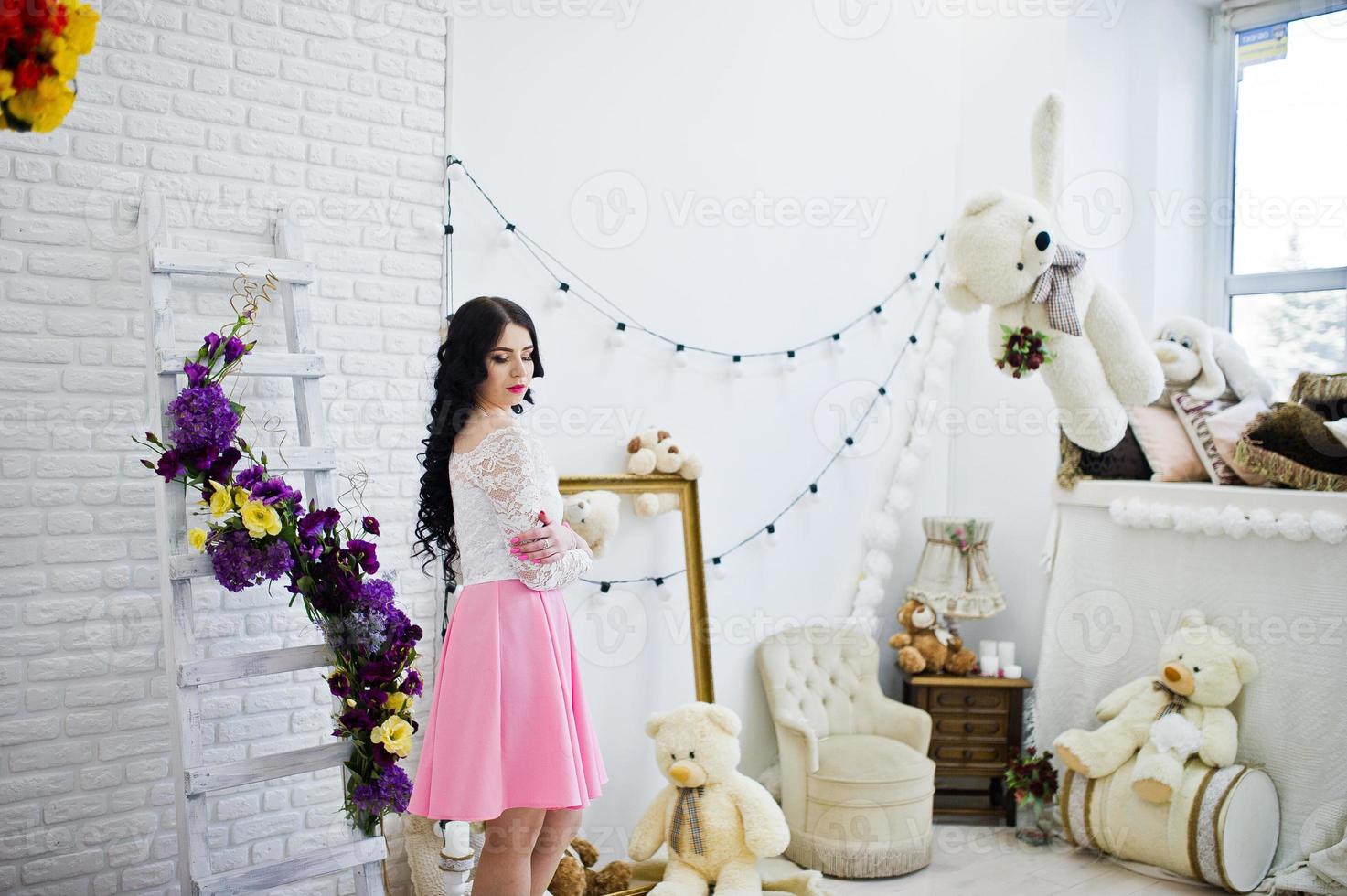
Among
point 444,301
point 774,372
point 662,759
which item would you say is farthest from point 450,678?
point 774,372

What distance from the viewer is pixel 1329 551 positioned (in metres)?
2.99

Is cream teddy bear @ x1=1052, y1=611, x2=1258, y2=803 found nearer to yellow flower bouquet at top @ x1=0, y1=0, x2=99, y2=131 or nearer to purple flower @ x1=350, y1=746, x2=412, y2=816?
purple flower @ x1=350, y1=746, x2=412, y2=816

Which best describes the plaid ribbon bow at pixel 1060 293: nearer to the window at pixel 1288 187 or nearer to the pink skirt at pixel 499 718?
the window at pixel 1288 187

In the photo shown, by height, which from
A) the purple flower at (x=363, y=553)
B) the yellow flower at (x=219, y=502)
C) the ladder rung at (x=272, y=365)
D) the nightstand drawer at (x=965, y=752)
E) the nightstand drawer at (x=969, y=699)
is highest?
the ladder rung at (x=272, y=365)

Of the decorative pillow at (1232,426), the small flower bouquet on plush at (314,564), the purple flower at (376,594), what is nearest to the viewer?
the small flower bouquet on plush at (314,564)

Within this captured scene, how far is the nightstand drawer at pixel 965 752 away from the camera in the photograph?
3621 millimetres

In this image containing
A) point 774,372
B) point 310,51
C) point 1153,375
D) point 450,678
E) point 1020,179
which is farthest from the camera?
point 1020,179

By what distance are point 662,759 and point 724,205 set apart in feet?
5.93

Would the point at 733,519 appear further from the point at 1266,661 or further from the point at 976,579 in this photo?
the point at 1266,661

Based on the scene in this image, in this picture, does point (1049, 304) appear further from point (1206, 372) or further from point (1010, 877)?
point (1010, 877)

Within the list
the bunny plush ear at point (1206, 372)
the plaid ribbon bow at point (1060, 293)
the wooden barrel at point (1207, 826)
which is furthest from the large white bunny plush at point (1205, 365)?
the wooden barrel at point (1207, 826)

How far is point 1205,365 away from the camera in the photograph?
3520mm

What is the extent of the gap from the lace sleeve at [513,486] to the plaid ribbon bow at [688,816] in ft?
3.28

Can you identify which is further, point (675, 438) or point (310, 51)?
point (675, 438)
